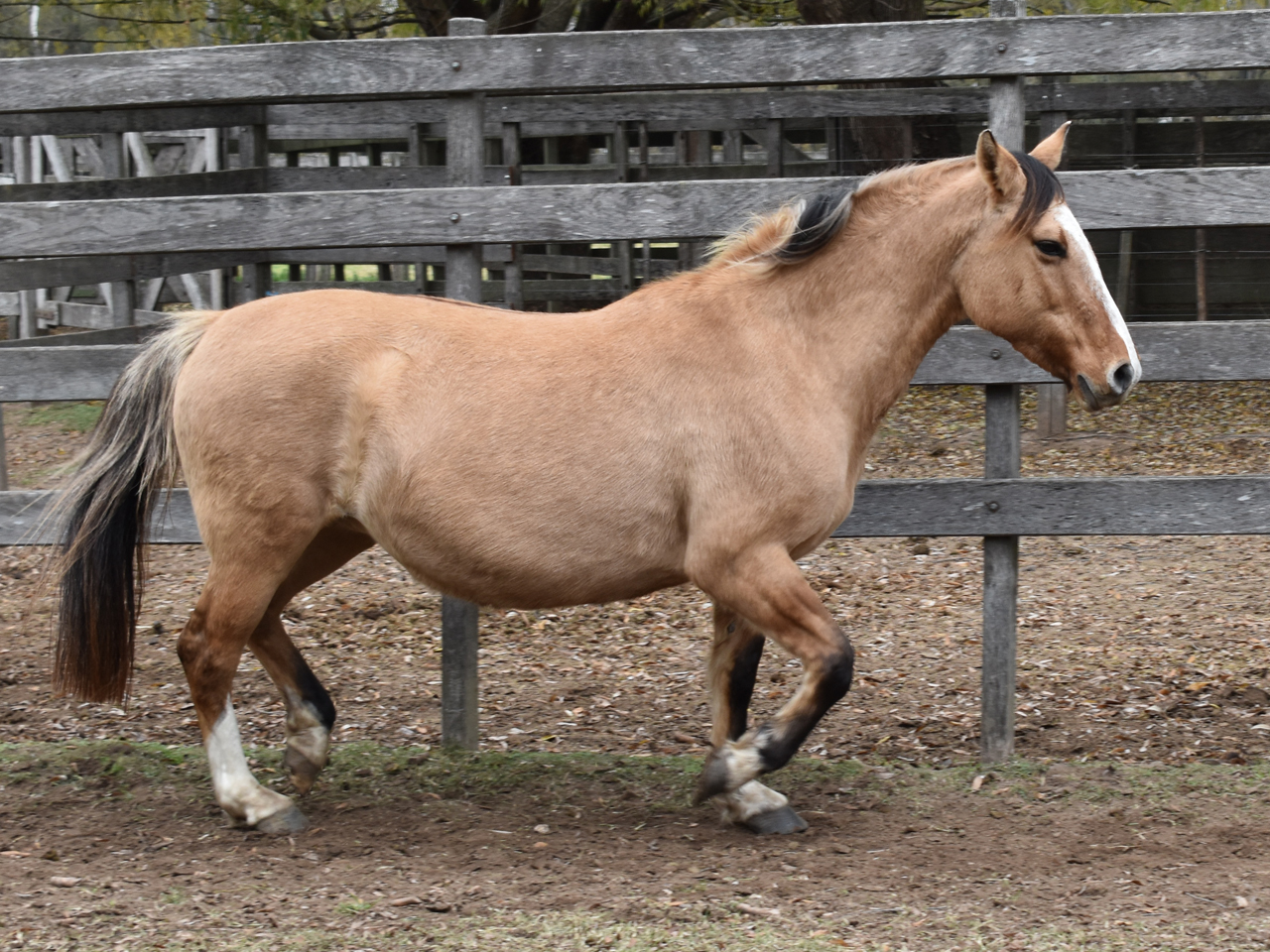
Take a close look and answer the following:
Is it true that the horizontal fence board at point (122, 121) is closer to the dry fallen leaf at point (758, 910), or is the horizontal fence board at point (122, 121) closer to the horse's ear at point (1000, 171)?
the horse's ear at point (1000, 171)

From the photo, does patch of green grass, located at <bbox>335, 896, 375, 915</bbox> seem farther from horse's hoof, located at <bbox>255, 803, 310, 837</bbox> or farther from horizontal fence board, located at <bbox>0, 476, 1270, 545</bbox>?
horizontal fence board, located at <bbox>0, 476, 1270, 545</bbox>

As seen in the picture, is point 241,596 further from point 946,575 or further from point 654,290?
point 946,575

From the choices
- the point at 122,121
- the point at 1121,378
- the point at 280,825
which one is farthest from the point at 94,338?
the point at 1121,378

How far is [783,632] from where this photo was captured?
3615 millimetres

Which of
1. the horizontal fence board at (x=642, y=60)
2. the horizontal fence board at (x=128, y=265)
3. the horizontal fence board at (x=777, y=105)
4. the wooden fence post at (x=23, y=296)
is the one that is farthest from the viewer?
the wooden fence post at (x=23, y=296)

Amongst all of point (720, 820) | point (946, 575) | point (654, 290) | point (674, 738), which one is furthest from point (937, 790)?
point (946, 575)

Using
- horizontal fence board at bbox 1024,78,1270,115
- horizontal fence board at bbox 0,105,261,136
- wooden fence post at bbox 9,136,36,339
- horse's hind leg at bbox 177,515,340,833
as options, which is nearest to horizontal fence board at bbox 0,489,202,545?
horse's hind leg at bbox 177,515,340,833

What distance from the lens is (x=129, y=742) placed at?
180 inches

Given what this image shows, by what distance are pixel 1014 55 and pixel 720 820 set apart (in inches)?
103

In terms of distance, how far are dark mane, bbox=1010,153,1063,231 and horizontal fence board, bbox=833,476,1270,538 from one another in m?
0.97

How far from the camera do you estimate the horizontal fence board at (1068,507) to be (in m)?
4.18

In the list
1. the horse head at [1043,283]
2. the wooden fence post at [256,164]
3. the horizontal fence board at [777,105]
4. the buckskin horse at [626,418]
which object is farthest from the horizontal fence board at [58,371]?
the horizontal fence board at [777,105]

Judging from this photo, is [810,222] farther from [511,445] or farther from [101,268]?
[101,268]

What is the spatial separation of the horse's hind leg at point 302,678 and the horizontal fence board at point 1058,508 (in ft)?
1.48
